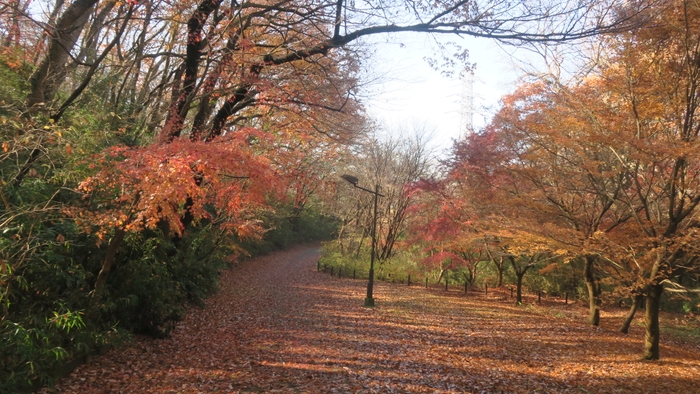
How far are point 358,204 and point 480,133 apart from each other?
11.1m

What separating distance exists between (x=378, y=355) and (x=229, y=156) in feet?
15.5

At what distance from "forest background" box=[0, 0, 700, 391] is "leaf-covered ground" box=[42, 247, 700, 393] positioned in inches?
29.1

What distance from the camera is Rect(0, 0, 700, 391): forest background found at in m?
5.19

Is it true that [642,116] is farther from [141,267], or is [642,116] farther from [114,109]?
[114,109]

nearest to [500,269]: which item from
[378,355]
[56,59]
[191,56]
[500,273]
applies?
[500,273]

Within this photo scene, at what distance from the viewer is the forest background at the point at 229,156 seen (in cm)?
519

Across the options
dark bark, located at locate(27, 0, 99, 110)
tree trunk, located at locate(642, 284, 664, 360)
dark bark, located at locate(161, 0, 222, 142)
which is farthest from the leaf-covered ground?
dark bark, located at locate(27, 0, 99, 110)

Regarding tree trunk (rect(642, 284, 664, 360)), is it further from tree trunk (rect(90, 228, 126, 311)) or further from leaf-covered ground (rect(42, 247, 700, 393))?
tree trunk (rect(90, 228, 126, 311))

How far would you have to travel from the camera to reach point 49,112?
6.32 m

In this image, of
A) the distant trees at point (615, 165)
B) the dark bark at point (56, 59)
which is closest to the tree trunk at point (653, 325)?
the distant trees at point (615, 165)

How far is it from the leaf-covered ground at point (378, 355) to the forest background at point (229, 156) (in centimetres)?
74

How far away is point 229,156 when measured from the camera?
227 inches

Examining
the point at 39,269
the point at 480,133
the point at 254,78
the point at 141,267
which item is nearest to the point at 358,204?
the point at 480,133

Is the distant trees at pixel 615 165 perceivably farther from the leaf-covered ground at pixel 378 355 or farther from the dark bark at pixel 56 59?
the dark bark at pixel 56 59
